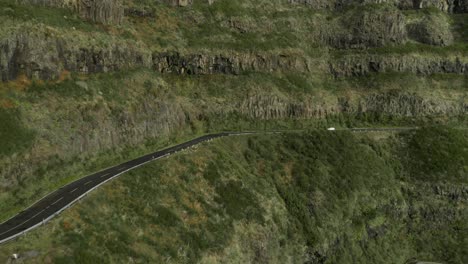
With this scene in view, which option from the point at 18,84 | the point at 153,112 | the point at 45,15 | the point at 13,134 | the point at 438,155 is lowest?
the point at 438,155

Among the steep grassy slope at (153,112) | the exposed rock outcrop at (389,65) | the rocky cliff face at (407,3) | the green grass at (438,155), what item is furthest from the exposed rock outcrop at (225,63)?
the green grass at (438,155)

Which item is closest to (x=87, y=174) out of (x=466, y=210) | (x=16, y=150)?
(x=16, y=150)

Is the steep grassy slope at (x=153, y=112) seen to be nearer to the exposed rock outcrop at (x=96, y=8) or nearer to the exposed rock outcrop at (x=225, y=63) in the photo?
the exposed rock outcrop at (x=225, y=63)

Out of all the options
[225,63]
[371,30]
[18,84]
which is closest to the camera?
[18,84]

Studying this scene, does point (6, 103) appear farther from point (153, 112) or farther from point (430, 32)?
point (430, 32)

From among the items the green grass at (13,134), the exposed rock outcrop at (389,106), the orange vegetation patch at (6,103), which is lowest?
the exposed rock outcrop at (389,106)

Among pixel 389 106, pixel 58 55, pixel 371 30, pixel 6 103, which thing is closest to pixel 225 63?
pixel 58 55

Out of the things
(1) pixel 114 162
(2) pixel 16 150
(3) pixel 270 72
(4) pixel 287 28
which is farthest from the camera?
(4) pixel 287 28

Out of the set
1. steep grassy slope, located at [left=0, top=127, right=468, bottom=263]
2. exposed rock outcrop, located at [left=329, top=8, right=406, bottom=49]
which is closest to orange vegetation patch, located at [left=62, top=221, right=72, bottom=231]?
steep grassy slope, located at [left=0, top=127, right=468, bottom=263]

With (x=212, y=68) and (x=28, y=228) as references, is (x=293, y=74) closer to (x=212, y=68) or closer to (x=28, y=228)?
(x=212, y=68)
